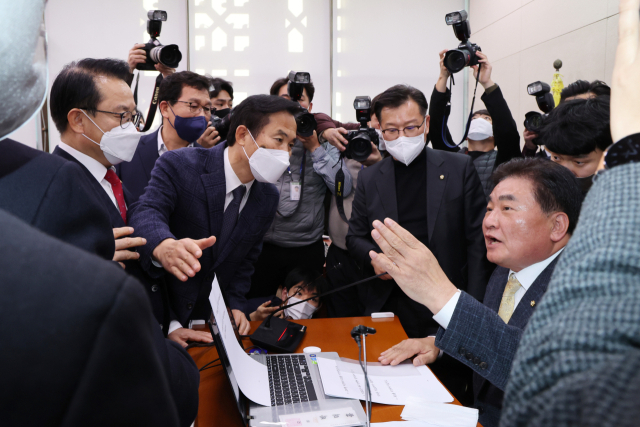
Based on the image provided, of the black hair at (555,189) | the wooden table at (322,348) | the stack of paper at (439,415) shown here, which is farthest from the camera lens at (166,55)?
the stack of paper at (439,415)

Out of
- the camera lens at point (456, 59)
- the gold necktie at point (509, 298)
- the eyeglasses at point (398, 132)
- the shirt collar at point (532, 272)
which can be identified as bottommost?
the gold necktie at point (509, 298)

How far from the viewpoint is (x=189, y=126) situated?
2516mm

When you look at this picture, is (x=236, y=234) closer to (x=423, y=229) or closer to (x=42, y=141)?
(x=423, y=229)

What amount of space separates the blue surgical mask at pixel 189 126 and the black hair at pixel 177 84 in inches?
4.5

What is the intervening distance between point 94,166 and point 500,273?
5.01ft

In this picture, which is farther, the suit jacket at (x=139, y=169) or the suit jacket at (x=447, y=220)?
the suit jacket at (x=139, y=169)

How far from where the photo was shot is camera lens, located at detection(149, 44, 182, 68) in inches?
99.3

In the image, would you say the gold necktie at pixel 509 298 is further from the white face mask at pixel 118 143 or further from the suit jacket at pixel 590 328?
the white face mask at pixel 118 143

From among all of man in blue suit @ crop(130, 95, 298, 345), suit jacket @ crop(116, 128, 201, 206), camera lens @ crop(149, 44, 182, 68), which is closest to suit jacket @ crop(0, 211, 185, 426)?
man in blue suit @ crop(130, 95, 298, 345)

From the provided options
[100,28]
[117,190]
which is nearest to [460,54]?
[117,190]

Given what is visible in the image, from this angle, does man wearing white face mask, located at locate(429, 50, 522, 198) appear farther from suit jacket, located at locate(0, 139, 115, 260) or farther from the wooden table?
suit jacket, located at locate(0, 139, 115, 260)

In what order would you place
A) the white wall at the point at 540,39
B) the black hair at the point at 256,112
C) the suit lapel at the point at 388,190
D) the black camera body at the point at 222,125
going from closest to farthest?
1. the black hair at the point at 256,112
2. the suit lapel at the point at 388,190
3. the black camera body at the point at 222,125
4. the white wall at the point at 540,39

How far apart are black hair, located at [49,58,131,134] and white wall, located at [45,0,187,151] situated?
372 cm

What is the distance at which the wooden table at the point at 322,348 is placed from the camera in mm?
1053
